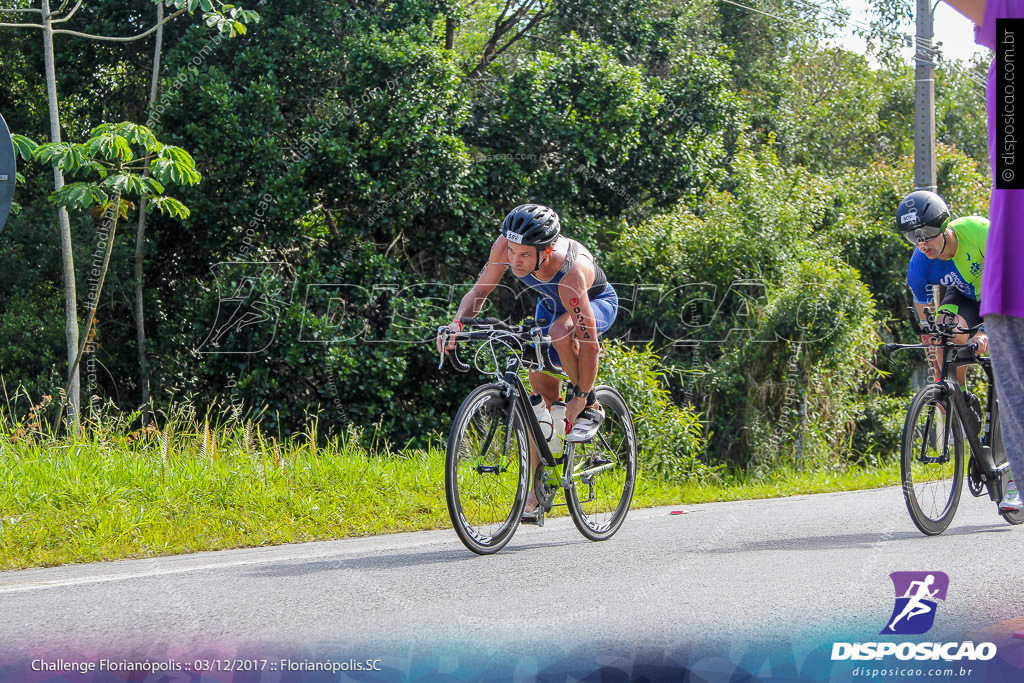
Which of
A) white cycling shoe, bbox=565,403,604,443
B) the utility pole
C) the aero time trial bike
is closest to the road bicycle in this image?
white cycling shoe, bbox=565,403,604,443

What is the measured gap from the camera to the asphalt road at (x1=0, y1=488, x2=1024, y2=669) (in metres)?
3.69

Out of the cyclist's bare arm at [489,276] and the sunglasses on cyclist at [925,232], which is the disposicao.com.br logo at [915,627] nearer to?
the sunglasses on cyclist at [925,232]

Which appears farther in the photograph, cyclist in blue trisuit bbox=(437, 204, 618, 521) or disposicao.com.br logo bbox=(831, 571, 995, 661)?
cyclist in blue trisuit bbox=(437, 204, 618, 521)

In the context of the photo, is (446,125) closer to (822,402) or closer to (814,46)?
(822,402)

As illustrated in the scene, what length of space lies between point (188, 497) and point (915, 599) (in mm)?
4514

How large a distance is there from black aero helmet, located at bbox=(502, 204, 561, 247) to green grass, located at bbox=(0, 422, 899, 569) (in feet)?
7.45

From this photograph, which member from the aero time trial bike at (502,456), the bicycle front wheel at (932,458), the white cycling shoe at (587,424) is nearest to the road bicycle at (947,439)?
the bicycle front wheel at (932,458)

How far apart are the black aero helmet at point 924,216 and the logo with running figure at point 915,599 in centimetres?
216

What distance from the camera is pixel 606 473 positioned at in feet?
21.4

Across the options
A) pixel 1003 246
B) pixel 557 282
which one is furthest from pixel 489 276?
pixel 1003 246

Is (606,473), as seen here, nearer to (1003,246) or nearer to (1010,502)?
(1010,502)

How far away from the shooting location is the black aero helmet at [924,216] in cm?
612

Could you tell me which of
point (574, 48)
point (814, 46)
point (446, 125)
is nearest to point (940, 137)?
point (814, 46)

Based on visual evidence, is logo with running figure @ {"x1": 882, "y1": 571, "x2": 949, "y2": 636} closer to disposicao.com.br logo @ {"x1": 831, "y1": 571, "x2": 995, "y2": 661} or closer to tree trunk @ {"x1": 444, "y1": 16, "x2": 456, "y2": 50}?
disposicao.com.br logo @ {"x1": 831, "y1": 571, "x2": 995, "y2": 661}
